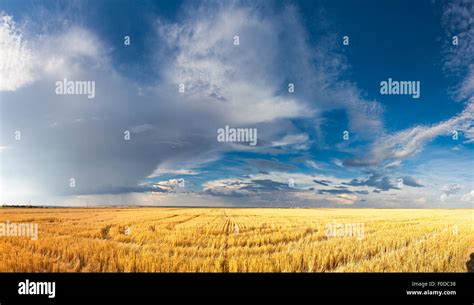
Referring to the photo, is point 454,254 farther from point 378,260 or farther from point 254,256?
point 254,256
